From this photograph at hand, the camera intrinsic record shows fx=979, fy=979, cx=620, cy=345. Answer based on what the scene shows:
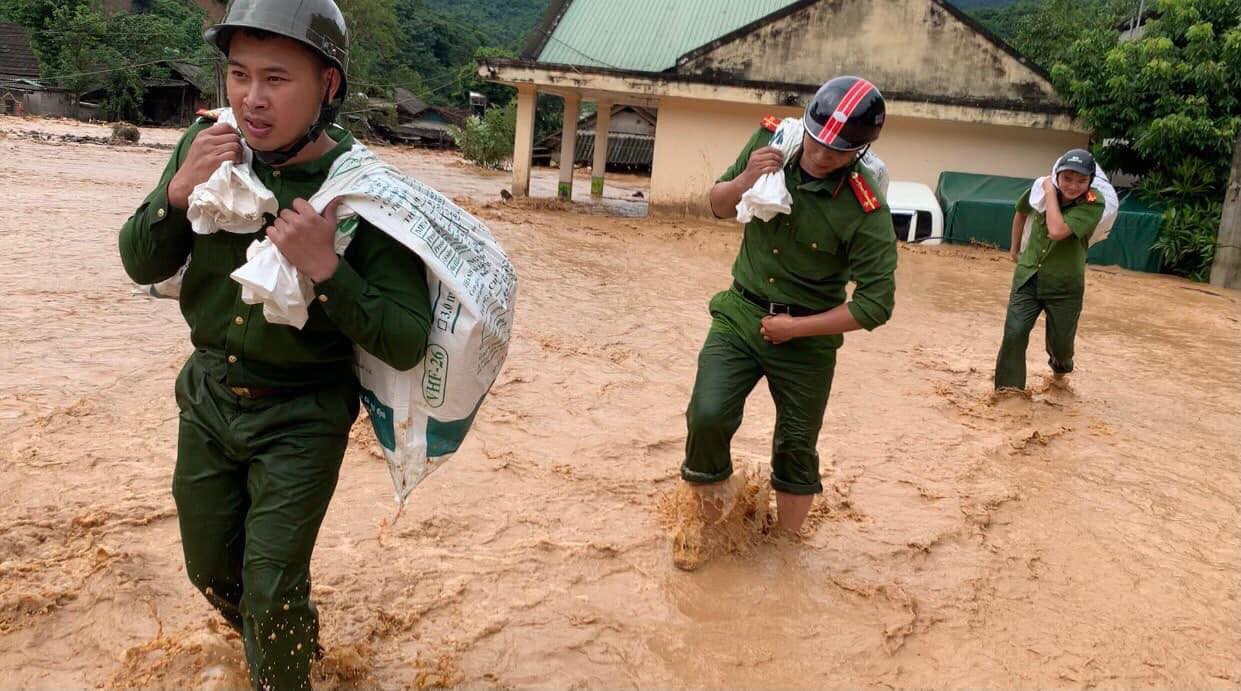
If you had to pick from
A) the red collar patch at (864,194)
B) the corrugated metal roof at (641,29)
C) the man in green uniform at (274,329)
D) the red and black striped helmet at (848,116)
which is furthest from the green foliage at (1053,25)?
the man in green uniform at (274,329)

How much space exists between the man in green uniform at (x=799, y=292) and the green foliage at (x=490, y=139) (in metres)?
29.1

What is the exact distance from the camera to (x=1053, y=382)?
7930 millimetres

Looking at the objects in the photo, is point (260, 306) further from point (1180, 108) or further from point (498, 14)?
point (498, 14)

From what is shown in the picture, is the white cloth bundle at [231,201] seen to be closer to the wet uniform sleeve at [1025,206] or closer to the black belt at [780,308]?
the black belt at [780,308]

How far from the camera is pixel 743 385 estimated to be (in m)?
4.10

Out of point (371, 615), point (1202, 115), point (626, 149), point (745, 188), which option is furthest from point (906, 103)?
point (626, 149)

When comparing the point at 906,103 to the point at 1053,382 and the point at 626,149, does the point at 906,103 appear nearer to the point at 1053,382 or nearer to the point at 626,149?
the point at 1053,382

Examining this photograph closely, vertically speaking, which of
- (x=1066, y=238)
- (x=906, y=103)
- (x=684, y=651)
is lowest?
(x=684, y=651)

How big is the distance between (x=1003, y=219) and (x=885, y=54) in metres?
4.03

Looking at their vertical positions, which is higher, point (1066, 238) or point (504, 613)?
point (1066, 238)

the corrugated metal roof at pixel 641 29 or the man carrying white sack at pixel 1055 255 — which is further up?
the corrugated metal roof at pixel 641 29

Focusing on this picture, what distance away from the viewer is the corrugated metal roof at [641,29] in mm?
21141

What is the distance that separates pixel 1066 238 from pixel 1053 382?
4.81ft

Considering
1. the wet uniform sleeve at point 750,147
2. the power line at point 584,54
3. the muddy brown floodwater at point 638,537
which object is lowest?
the muddy brown floodwater at point 638,537
